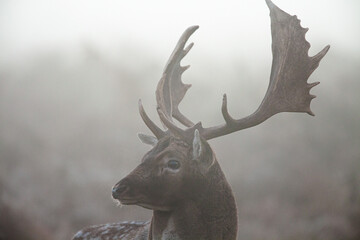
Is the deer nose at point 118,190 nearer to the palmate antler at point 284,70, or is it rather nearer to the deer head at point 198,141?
the deer head at point 198,141

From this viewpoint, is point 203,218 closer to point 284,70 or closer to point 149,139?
point 149,139

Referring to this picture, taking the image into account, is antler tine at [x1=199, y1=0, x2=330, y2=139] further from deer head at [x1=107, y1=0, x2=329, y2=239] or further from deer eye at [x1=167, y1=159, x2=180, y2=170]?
deer eye at [x1=167, y1=159, x2=180, y2=170]

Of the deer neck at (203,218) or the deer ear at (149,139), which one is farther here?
the deer ear at (149,139)

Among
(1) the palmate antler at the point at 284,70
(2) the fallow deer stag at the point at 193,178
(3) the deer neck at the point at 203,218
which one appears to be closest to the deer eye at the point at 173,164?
(2) the fallow deer stag at the point at 193,178

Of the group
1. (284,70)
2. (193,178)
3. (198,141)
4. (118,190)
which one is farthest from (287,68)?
(118,190)

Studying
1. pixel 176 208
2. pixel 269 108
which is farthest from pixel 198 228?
pixel 269 108

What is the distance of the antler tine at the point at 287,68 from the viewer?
2678mm

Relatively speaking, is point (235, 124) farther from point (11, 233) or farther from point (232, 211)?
point (11, 233)

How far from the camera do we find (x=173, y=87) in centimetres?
313

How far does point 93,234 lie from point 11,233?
170 inches

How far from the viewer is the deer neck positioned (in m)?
2.33

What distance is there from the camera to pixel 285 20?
8.84ft

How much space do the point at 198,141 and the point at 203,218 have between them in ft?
1.28

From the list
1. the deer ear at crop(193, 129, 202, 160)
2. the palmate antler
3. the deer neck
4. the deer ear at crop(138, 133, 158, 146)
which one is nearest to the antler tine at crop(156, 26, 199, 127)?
the palmate antler
